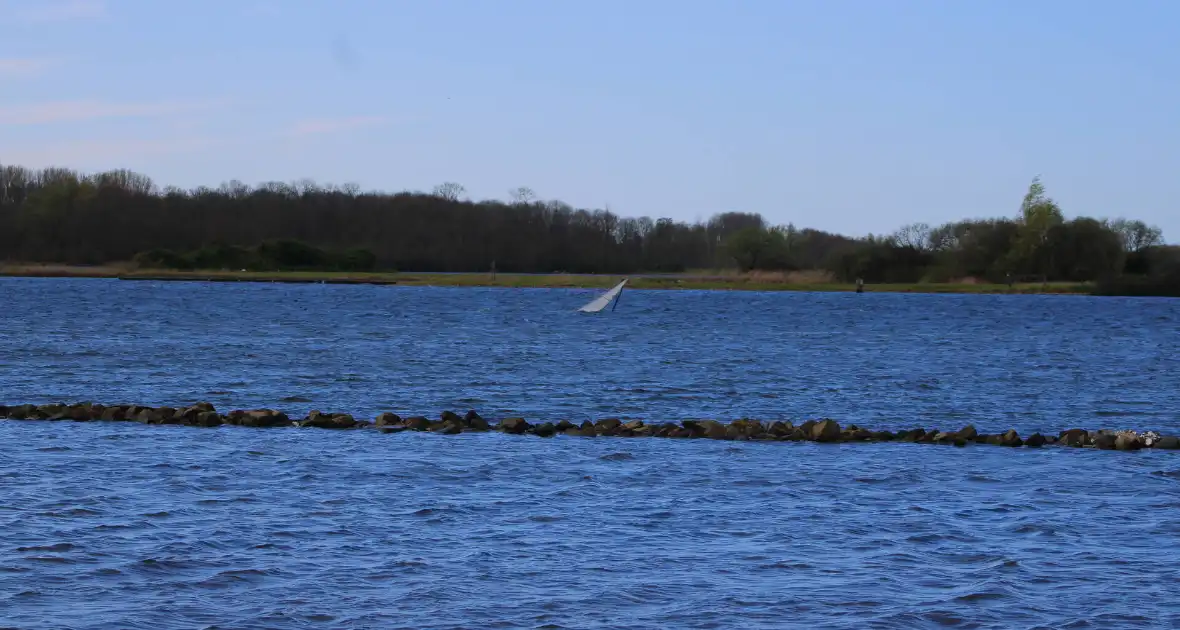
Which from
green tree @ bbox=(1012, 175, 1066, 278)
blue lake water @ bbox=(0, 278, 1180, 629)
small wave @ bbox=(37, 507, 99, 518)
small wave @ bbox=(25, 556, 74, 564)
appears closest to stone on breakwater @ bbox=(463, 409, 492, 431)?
blue lake water @ bbox=(0, 278, 1180, 629)

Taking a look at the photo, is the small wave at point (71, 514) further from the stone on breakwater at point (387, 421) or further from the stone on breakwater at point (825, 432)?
the stone on breakwater at point (825, 432)

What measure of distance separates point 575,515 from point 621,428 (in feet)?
29.8

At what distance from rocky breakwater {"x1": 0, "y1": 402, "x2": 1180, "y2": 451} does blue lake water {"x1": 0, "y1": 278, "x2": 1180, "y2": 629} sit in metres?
0.78

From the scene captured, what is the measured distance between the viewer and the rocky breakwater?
2666cm

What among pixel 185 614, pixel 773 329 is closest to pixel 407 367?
pixel 185 614

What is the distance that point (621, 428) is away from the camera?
90.5ft

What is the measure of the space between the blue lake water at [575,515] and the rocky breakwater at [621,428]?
775 millimetres

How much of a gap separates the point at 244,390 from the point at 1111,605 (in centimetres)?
2835

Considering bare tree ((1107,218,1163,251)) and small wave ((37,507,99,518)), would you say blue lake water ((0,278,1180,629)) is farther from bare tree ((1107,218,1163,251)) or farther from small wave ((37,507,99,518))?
bare tree ((1107,218,1163,251))

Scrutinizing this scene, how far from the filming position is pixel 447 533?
17.2 meters

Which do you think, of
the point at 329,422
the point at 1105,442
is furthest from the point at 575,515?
the point at 1105,442

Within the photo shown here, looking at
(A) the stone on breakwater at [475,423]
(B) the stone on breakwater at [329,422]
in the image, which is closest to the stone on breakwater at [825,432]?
(A) the stone on breakwater at [475,423]

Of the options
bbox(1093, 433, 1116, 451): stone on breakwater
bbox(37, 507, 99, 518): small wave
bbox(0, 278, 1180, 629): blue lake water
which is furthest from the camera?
bbox(1093, 433, 1116, 451): stone on breakwater

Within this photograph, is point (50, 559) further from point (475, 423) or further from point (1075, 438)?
point (1075, 438)
